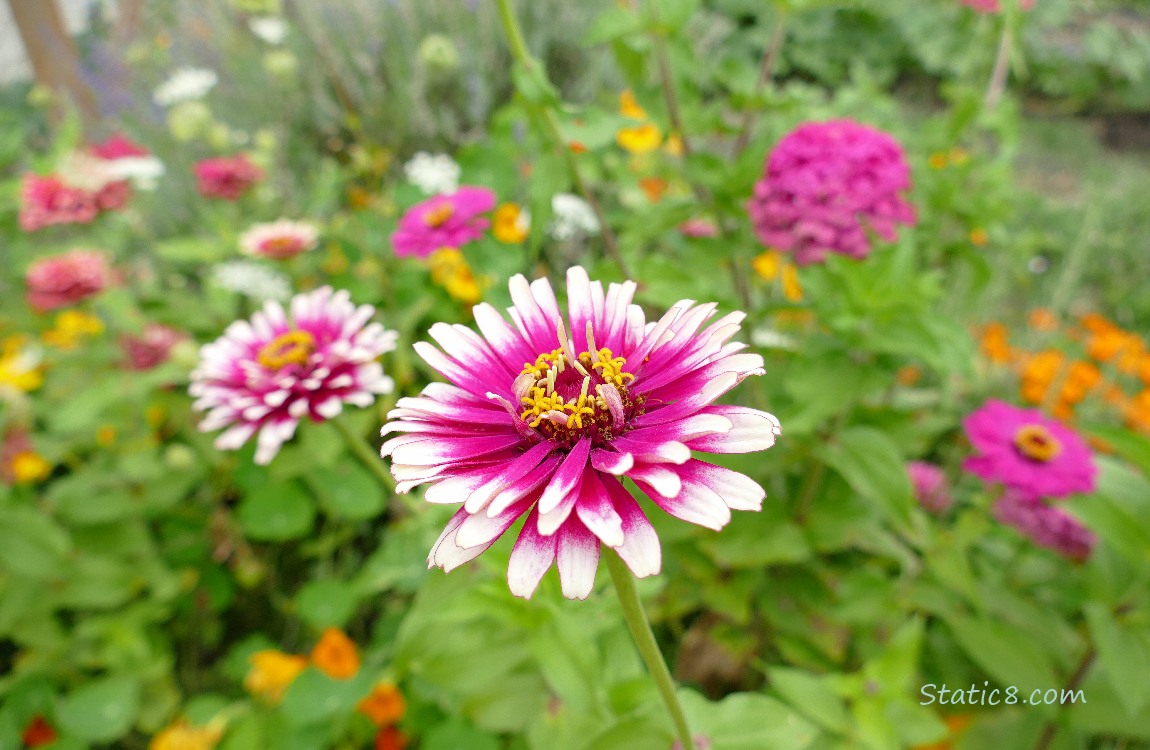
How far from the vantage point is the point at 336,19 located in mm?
3016

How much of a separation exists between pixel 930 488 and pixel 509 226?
1249 millimetres

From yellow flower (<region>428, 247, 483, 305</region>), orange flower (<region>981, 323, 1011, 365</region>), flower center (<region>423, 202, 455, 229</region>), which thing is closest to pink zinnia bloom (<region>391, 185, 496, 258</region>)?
flower center (<region>423, 202, 455, 229</region>)

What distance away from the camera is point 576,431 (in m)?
0.58

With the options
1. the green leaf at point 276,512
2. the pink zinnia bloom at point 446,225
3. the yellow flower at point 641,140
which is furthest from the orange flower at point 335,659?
the yellow flower at point 641,140

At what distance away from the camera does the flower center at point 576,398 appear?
1.87ft

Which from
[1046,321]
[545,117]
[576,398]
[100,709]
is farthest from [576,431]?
[1046,321]

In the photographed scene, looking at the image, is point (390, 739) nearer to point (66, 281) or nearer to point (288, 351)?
point (288, 351)

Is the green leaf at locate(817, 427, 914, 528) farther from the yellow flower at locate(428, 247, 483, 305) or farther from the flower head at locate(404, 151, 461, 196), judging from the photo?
the flower head at locate(404, 151, 461, 196)

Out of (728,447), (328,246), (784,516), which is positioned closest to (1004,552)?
(784,516)

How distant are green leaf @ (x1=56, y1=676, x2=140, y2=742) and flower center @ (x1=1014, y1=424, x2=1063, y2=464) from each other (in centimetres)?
183

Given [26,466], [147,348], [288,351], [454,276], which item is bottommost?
[26,466]

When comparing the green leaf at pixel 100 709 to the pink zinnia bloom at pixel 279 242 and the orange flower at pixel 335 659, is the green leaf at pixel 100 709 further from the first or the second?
the pink zinnia bloom at pixel 279 242

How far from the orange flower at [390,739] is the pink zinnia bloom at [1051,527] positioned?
1.29m

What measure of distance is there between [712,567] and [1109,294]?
9.61 feet
